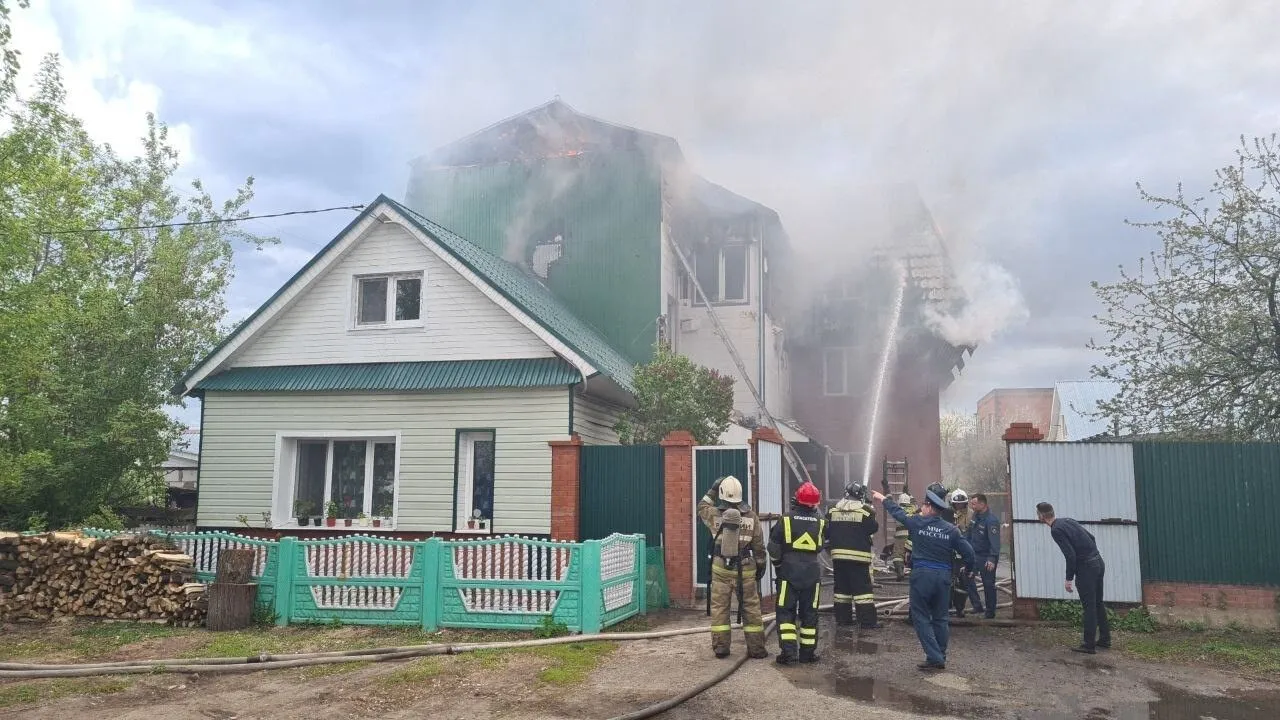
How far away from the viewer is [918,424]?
26.9m

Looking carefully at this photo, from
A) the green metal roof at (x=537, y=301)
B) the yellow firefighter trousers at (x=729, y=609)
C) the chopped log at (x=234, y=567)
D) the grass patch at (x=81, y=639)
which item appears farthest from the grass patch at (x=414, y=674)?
the green metal roof at (x=537, y=301)

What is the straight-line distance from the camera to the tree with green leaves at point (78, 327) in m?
13.5

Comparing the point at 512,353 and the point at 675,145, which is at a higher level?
the point at 675,145

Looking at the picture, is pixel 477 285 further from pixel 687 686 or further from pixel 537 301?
pixel 687 686

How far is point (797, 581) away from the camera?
7.97 metres

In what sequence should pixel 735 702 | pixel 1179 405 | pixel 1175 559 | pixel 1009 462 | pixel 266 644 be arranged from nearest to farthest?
1. pixel 735 702
2. pixel 266 644
3. pixel 1175 559
4. pixel 1009 462
5. pixel 1179 405

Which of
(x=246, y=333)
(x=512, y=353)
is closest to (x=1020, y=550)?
(x=512, y=353)

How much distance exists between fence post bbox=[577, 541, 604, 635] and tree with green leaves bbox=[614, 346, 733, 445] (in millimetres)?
5430

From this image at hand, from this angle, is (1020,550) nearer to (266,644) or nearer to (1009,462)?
(1009,462)

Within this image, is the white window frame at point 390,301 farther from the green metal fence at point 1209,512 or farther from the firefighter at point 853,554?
the green metal fence at point 1209,512

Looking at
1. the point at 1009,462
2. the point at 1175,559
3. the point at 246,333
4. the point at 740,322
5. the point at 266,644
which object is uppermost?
the point at 740,322

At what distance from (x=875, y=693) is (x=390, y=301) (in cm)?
1062

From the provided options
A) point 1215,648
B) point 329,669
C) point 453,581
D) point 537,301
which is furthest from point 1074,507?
point 537,301

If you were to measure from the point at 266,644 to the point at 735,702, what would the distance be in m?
5.36
